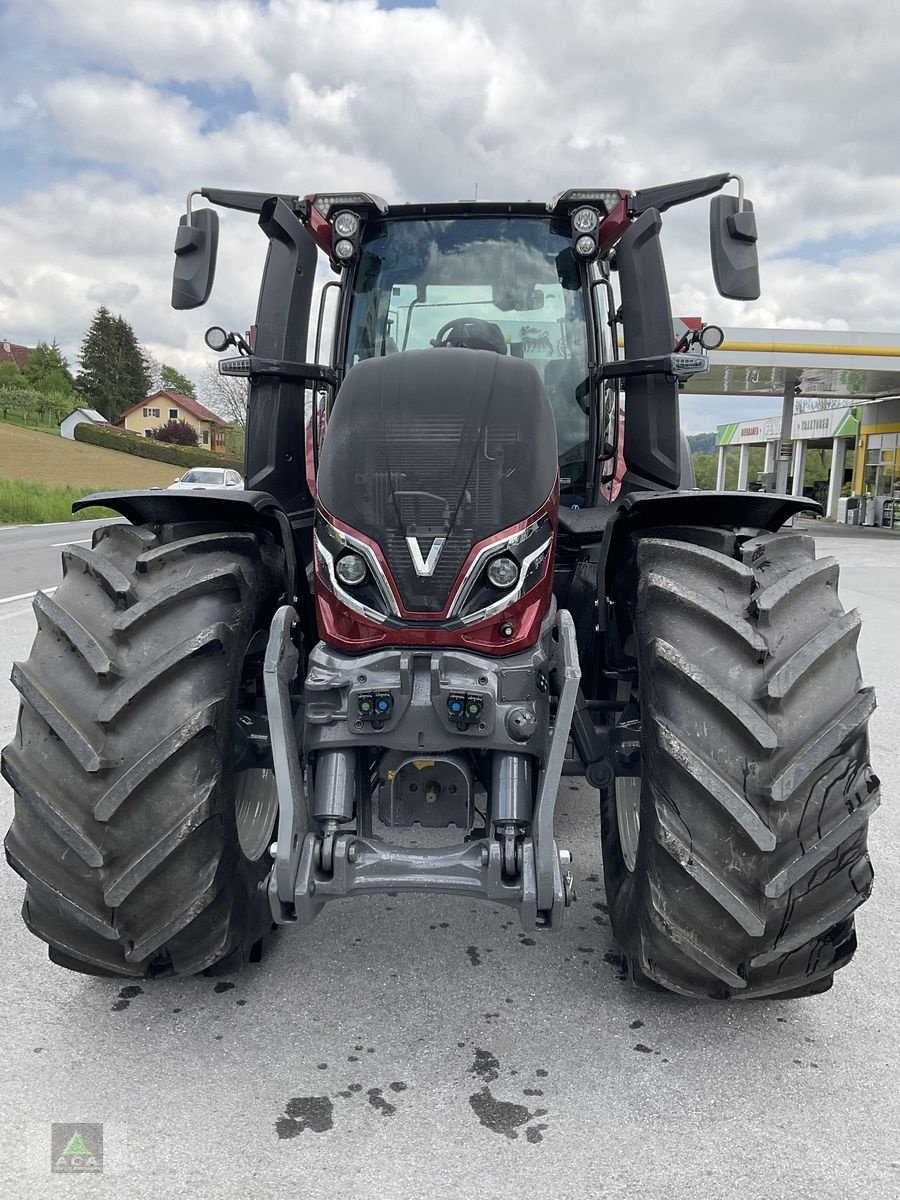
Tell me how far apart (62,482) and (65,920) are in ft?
133

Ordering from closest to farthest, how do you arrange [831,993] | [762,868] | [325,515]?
1. [762,868]
2. [325,515]
3. [831,993]

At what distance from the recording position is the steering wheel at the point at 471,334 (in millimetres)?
3551

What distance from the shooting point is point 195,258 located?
340 cm

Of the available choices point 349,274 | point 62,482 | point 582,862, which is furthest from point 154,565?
point 62,482

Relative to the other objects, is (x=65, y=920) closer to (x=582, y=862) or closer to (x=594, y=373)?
(x=582, y=862)

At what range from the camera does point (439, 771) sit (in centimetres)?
253

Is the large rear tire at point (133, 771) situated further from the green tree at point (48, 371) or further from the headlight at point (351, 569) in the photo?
the green tree at point (48, 371)

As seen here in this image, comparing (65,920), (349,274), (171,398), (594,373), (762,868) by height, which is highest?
(171,398)

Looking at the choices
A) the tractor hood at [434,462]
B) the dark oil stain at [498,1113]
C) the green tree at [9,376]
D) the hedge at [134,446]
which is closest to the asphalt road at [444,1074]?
the dark oil stain at [498,1113]

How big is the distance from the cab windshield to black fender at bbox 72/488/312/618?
45.5 inches

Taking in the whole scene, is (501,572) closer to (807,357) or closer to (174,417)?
(807,357)

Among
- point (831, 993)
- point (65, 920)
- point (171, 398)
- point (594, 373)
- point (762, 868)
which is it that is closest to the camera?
point (762, 868)

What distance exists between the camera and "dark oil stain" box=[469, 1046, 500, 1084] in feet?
7.79

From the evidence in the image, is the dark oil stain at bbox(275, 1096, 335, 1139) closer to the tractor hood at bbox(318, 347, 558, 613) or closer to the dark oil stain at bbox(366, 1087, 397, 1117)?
the dark oil stain at bbox(366, 1087, 397, 1117)
